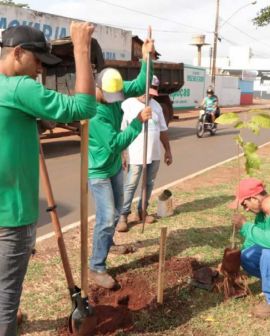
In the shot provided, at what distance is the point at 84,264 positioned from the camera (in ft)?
9.80

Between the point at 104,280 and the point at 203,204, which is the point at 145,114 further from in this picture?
the point at 203,204

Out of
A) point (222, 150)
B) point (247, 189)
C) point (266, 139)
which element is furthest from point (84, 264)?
point (266, 139)

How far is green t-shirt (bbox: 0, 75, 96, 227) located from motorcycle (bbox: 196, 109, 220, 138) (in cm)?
1376

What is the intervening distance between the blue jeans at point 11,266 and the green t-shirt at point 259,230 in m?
1.65

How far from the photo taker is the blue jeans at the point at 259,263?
11.1ft

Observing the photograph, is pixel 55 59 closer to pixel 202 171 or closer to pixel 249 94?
pixel 202 171

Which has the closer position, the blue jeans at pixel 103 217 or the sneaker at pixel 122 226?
the blue jeans at pixel 103 217

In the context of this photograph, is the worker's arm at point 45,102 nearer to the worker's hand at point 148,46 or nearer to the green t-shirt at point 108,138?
the green t-shirt at point 108,138

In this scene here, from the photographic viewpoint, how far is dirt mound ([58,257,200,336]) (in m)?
3.29

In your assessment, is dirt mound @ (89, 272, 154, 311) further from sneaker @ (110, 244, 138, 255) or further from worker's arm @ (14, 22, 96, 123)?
worker's arm @ (14, 22, 96, 123)

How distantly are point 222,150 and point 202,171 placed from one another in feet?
12.0

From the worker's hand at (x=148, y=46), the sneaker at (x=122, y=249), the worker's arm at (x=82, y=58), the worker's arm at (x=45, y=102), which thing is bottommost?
the sneaker at (x=122, y=249)

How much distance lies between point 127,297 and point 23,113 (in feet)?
6.75

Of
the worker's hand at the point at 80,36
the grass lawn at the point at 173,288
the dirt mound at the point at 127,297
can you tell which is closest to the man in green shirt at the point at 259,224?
the grass lawn at the point at 173,288
